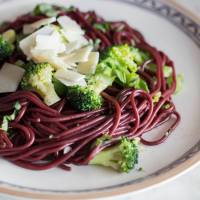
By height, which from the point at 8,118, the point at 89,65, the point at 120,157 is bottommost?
the point at 8,118

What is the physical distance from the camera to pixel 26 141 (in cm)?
251

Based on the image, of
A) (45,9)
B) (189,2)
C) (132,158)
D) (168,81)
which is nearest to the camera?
(132,158)

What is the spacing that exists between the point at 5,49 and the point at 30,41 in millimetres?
Result: 143

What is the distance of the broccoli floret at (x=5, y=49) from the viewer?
2.81 meters

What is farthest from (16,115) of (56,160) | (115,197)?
(115,197)

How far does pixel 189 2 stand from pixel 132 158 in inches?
69.8

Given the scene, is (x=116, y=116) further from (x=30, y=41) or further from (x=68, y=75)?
(x=30, y=41)

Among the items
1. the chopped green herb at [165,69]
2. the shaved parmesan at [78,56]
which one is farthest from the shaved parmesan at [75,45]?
the chopped green herb at [165,69]

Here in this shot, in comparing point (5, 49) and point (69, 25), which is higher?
point (69, 25)

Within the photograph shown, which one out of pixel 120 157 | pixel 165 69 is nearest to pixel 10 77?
pixel 120 157

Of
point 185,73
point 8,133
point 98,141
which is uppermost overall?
point 185,73

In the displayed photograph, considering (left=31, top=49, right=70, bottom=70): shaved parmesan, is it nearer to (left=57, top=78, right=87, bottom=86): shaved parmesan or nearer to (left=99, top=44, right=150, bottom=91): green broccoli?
(left=57, top=78, right=87, bottom=86): shaved parmesan

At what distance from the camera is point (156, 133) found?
2654 mm

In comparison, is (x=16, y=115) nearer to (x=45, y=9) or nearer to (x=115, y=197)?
(x=115, y=197)
